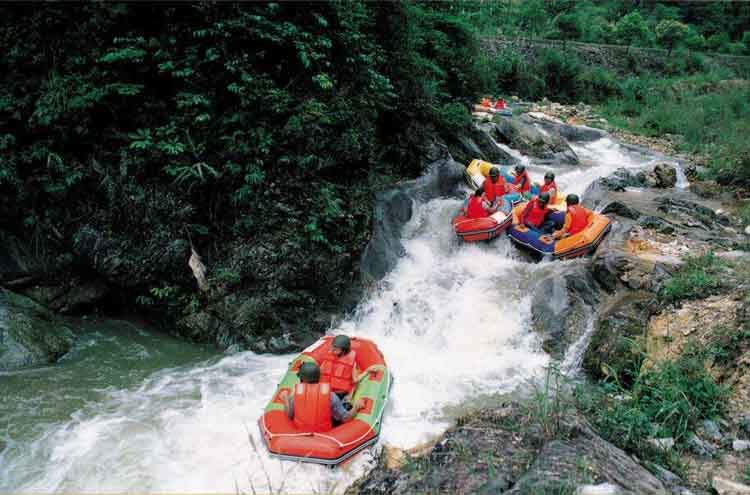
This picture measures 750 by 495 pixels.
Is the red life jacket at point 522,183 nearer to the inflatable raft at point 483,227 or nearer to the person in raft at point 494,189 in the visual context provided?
the person in raft at point 494,189

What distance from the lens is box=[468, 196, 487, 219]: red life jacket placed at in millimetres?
9164

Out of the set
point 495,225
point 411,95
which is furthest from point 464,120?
point 495,225

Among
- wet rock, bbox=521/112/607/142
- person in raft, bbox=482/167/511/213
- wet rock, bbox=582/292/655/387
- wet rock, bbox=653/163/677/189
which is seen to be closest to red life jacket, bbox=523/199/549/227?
person in raft, bbox=482/167/511/213

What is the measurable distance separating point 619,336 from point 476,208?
3.97 m

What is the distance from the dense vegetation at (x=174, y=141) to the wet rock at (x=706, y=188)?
27.7ft

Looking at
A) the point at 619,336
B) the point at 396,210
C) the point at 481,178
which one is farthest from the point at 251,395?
the point at 481,178

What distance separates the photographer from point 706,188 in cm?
1109

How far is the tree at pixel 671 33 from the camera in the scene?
28375mm

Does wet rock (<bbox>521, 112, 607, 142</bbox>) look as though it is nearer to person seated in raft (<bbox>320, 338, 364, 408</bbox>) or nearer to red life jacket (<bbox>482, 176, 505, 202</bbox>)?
red life jacket (<bbox>482, 176, 505, 202</bbox>)

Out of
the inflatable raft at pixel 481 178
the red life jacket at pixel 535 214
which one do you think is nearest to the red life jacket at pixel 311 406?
the red life jacket at pixel 535 214

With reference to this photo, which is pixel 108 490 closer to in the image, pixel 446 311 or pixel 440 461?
pixel 440 461

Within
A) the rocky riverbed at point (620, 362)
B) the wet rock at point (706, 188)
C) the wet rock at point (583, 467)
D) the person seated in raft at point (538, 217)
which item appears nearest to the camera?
the wet rock at point (583, 467)

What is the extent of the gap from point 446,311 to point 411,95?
4.79m

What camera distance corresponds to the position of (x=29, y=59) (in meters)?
6.38
